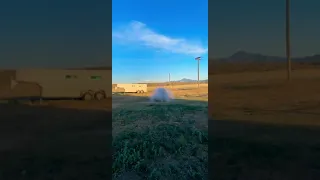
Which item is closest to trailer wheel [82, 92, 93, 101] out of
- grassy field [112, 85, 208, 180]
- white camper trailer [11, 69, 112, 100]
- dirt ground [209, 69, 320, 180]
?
white camper trailer [11, 69, 112, 100]

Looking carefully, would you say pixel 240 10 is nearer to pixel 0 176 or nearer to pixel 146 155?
pixel 146 155

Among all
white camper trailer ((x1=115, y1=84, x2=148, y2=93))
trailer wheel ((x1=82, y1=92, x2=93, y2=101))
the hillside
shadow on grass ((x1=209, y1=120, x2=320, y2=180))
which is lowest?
shadow on grass ((x1=209, y1=120, x2=320, y2=180))

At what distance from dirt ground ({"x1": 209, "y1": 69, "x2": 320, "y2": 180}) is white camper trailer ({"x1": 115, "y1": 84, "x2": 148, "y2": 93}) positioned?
57 centimetres

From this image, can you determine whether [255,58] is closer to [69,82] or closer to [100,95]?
[100,95]

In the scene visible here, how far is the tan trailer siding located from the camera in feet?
6.62

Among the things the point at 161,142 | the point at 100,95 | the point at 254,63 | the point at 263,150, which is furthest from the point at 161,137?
the point at 254,63

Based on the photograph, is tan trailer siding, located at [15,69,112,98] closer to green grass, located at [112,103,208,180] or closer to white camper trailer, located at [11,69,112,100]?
white camper trailer, located at [11,69,112,100]

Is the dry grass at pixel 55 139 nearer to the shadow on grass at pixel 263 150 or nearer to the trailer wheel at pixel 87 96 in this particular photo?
the trailer wheel at pixel 87 96

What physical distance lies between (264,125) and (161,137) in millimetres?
818

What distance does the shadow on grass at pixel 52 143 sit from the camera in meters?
2.03

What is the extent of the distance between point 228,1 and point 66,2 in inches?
47.3

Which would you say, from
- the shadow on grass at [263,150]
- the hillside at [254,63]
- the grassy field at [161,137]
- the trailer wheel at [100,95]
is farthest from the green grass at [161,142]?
the hillside at [254,63]

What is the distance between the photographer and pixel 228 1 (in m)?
2.13

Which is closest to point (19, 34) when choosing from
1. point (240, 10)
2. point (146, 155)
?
point (146, 155)
